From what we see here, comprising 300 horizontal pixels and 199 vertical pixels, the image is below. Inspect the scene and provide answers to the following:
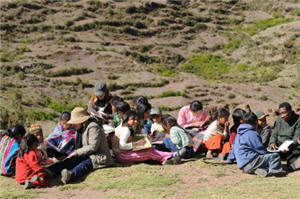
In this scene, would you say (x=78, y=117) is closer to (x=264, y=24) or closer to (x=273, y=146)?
(x=273, y=146)

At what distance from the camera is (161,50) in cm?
4728

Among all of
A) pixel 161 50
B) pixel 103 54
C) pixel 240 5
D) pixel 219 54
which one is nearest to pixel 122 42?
pixel 161 50

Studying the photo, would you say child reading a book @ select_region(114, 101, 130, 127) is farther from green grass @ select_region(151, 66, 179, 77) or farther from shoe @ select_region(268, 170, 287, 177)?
green grass @ select_region(151, 66, 179, 77)

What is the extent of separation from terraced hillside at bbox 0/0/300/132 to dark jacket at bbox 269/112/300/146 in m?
14.7

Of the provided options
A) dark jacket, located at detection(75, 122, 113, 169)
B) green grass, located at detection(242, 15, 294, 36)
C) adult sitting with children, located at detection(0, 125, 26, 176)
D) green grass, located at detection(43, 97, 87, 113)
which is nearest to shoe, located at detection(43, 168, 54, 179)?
dark jacket, located at detection(75, 122, 113, 169)

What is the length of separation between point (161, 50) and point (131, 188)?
4157 centimetres

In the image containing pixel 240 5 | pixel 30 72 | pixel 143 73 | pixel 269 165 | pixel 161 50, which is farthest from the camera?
pixel 240 5

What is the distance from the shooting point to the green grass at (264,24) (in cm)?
5372

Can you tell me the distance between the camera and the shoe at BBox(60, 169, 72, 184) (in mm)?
6582

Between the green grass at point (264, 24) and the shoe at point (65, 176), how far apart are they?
1951 inches

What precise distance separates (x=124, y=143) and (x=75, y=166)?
101cm

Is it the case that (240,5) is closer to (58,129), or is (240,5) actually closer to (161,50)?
(161,50)

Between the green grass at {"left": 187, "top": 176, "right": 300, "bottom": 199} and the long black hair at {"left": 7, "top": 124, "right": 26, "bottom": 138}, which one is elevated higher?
the long black hair at {"left": 7, "top": 124, "right": 26, "bottom": 138}

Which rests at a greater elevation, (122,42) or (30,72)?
(122,42)
